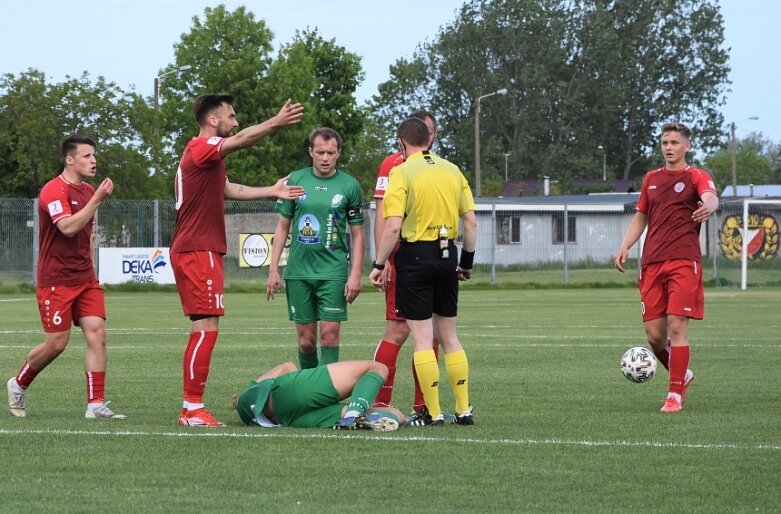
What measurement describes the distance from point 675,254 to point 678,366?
0.87 metres

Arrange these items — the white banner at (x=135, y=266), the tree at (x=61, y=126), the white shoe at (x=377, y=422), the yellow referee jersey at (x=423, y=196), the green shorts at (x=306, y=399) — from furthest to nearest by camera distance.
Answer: the tree at (x=61, y=126) → the white banner at (x=135, y=266) → the yellow referee jersey at (x=423, y=196) → the green shorts at (x=306, y=399) → the white shoe at (x=377, y=422)

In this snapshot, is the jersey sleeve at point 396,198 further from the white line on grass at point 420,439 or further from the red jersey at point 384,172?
the white line on grass at point 420,439

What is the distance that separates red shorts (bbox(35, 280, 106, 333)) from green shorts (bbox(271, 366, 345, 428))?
1.62m

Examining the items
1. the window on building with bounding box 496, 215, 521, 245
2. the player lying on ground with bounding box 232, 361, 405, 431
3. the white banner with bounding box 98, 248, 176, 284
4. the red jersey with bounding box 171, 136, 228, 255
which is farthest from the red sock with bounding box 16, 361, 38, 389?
the window on building with bounding box 496, 215, 521, 245

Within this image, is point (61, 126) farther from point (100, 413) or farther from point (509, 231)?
point (100, 413)

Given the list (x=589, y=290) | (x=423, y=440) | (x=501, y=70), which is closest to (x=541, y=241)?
(x=589, y=290)

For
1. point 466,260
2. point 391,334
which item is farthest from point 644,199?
point 391,334

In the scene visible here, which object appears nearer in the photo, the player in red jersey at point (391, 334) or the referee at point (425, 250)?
the referee at point (425, 250)

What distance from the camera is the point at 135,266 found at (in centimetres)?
3894

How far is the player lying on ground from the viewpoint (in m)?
8.78

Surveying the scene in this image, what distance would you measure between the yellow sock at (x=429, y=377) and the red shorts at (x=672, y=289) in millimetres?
2144

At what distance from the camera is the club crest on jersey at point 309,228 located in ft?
32.6

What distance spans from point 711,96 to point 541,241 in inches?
1938

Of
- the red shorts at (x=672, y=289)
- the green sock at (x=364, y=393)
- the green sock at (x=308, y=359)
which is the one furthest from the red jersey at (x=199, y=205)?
the red shorts at (x=672, y=289)
